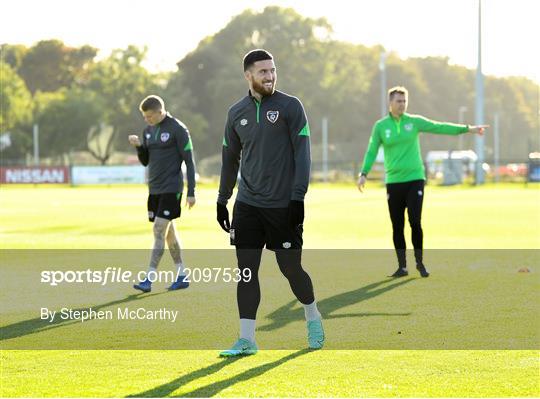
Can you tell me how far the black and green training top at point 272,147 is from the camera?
23.1 feet

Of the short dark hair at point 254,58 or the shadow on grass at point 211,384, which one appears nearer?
the shadow on grass at point 211,384

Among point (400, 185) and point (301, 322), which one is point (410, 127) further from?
point (301, 322)

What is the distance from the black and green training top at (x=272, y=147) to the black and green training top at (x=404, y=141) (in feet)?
16.5

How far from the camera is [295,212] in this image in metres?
7.08

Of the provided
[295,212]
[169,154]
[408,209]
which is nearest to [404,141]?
[408,209]

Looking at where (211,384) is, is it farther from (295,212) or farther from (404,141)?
(404,141)

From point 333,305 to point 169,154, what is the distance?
2539mm

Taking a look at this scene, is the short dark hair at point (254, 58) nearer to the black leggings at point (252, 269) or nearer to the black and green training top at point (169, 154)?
the black leggings at point (252, 269)

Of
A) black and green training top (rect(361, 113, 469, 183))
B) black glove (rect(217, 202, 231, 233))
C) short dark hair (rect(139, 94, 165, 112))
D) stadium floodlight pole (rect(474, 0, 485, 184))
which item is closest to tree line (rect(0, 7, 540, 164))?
stadium floodlight pole (rect(474, 0, 485, 184))

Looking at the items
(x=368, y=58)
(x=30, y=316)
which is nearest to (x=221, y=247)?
(x=30, y=316)

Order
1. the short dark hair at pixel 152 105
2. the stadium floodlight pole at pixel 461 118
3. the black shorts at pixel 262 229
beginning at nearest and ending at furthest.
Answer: the black shorts at pixel 262 229 < the short dark hair at pixel 152 105 < the stadium floodlight pole at pixel 461 118

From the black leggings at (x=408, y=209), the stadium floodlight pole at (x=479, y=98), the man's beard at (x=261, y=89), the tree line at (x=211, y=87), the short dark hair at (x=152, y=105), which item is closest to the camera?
the man's beard at (x=261, y=89)

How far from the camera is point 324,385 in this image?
5.98 m

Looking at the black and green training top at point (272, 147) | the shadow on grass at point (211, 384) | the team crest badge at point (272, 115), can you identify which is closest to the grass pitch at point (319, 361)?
the shadow on grass at point (211, 384)
